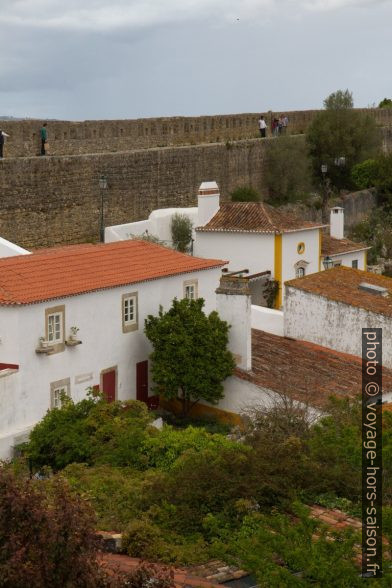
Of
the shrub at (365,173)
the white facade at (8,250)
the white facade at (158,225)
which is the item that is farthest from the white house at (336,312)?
the shrub at (365,173)

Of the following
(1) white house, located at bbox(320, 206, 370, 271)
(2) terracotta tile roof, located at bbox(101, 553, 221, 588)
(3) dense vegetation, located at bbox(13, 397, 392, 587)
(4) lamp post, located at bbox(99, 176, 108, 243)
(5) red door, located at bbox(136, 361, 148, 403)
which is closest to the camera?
(3) dense vegetation, located at bbox(13, 397, 392, 587)

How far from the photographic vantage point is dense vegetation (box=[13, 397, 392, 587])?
8492 millimetres

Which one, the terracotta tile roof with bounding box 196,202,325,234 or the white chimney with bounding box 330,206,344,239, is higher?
the terracotta tile roof with bounding box 196,202,325,234

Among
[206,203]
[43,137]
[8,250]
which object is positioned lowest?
[8,250]

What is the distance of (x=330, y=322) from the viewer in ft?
71.3

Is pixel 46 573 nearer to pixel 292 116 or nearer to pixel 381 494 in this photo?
pixel 381 494

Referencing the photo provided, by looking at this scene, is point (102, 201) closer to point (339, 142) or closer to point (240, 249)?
point (240, 249)

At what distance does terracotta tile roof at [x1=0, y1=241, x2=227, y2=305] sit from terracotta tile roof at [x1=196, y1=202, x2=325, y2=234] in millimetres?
5712

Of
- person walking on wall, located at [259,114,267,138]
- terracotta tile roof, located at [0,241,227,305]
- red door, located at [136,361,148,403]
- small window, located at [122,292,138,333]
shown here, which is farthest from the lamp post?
person walking on wall, located at [259,114,267,138]

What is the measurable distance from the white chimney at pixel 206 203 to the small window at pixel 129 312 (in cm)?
872

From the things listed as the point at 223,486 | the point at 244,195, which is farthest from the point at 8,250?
the point at 244,195

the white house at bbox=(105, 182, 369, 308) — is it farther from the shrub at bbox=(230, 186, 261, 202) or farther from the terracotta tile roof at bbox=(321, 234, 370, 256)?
the shrub at bbox=(230, 186, 261, 202)

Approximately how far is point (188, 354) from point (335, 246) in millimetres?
11629

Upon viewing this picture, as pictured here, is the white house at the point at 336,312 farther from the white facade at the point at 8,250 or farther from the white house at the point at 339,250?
the white house at the point at 339,250
